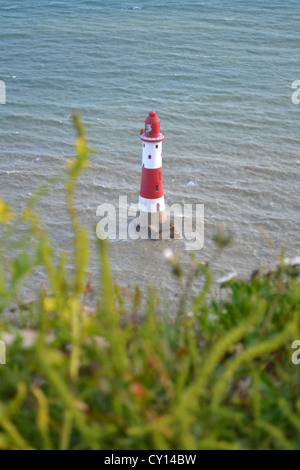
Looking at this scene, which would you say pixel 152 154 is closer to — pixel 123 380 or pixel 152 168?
pixel 152 168

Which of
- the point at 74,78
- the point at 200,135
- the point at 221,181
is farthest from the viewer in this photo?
the point at 74,78

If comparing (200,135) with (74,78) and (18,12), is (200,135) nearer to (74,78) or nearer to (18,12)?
(74,78)

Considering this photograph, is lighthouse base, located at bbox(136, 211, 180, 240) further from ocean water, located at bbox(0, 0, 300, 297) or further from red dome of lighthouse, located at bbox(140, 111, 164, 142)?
red dome of lighthouse, located at bbox(140, 111, 164, 142)

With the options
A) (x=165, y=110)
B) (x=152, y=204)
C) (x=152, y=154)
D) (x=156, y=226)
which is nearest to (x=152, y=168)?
(x=152, y=154)

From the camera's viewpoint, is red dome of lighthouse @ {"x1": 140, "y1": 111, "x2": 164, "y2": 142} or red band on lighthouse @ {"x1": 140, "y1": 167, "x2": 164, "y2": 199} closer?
red dome of lighthouse @ {"x1": 140, "y1": 111, "x2": 164, "y2": 142}

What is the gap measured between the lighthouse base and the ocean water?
43 cm

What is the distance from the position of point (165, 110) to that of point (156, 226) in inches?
348

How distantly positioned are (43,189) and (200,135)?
23289 millimetres

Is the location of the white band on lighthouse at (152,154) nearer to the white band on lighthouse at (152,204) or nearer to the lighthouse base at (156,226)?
the white band on lighthouse at (152,204)

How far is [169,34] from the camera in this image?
115 feet

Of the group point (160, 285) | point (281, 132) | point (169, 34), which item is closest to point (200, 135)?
point (281, 132)

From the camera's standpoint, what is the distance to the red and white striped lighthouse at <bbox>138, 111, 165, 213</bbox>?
60.6 ft

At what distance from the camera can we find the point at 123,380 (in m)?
1.60

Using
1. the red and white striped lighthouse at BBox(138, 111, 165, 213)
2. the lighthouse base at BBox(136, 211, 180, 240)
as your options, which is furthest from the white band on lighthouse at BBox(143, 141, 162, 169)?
the lighthouse base at BBox(136, 211, 180, 240)
